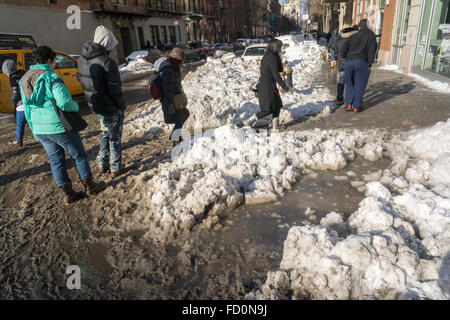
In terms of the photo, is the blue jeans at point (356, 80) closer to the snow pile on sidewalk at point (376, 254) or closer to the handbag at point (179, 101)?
the snow pile on sidewalk at point (376, 254)

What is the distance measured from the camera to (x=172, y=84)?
4.59 metres

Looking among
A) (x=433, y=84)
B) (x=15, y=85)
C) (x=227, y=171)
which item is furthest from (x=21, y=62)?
(x=433, y=84)

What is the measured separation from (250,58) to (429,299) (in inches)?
501

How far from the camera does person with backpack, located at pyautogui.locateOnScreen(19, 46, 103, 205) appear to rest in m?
3.26

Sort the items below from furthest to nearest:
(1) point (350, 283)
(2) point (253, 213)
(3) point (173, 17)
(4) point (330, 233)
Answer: (3) point (173, 17), (2) point (253, 213), (4) point (330, 233), (1) point (350, 283)

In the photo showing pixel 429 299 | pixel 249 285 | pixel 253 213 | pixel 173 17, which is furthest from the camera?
pixel 173 17

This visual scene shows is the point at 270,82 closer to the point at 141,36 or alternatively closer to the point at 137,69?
the point at 137,69

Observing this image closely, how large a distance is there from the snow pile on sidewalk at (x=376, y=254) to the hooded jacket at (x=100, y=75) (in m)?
2.89

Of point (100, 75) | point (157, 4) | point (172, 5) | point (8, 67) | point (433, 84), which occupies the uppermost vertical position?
point (172, 5)

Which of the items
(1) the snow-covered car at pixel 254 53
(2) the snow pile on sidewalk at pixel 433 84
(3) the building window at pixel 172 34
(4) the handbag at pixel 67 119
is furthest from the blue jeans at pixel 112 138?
(3) the building window at pixel 172 34

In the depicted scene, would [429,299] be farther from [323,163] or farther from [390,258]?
[323,163]

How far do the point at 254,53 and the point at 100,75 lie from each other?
11283mm

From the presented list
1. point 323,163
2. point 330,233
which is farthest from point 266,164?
point 330,233
